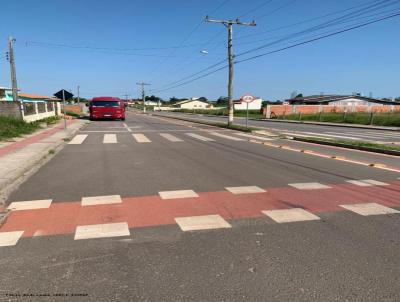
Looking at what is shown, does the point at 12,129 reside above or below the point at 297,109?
above

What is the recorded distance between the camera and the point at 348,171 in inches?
397

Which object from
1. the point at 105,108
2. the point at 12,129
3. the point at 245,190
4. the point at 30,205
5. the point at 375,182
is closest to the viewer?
the point at 30,205

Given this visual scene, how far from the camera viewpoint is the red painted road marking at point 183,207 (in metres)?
5.59

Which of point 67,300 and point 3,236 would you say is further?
point 3,236

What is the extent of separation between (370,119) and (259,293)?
3764cm

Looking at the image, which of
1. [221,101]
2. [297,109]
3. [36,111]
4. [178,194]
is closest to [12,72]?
[36,111]

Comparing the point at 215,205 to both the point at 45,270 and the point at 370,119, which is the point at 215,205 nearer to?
the point at 45,270

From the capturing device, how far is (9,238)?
4.93 metres

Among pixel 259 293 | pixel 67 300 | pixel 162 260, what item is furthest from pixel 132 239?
pixel 259 293

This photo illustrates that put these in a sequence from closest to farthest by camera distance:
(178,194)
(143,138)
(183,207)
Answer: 1. (183,207)
2. (178,194)
3. (143,138)

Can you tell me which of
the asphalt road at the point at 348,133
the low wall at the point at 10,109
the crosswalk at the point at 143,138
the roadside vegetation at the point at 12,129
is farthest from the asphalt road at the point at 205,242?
the low wall at the point at 10,109

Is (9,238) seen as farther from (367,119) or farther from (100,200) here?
(367,119)

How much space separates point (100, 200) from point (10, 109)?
2108cm

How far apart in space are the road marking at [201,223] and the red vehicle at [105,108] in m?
35.9
